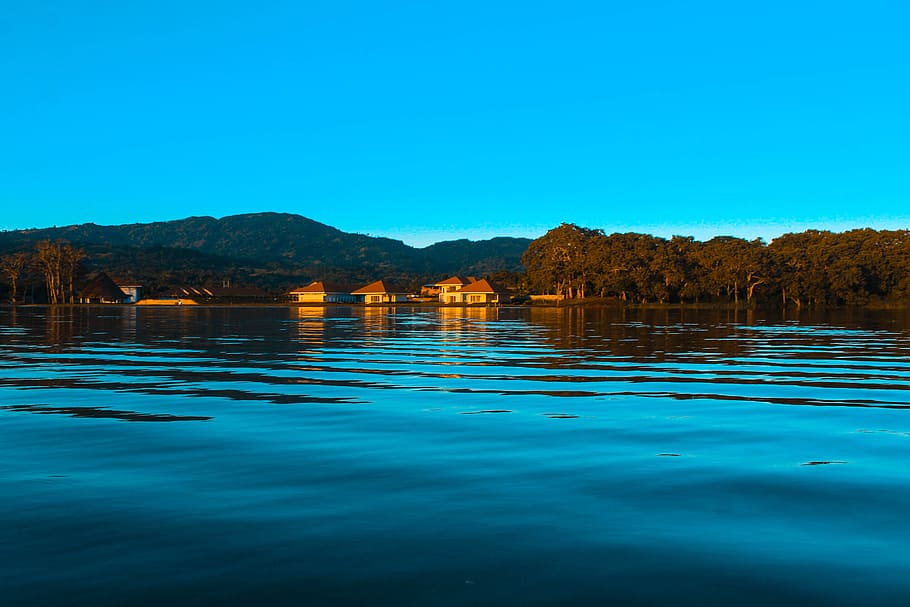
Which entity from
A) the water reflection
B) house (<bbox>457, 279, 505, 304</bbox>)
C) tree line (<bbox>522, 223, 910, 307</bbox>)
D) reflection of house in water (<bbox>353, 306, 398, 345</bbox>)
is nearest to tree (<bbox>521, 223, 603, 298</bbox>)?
tree line (<bbox>522, 223, 910, 307</bbox>)

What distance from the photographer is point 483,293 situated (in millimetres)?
193500

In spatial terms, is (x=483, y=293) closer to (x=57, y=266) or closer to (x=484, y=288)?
(x=484, y=288)

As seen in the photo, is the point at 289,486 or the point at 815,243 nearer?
the point at 289,486

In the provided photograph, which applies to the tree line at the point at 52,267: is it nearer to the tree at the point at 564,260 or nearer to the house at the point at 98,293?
the house at the point at 98,293

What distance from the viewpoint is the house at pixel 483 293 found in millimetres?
190500

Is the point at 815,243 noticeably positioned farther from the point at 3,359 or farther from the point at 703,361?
the point at 3,359

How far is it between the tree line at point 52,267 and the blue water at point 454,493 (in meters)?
174

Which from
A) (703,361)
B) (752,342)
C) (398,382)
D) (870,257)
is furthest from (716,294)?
(398,382)

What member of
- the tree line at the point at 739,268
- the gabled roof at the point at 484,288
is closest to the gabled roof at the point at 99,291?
the gabled roof at the point at 484,288

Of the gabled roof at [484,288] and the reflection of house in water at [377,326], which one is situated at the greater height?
the gabled roof at [484,288]

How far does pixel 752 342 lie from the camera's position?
39.7 metres

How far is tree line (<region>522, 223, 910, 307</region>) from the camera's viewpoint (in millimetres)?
130375

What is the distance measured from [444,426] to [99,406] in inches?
300

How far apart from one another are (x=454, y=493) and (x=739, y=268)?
131 metres
